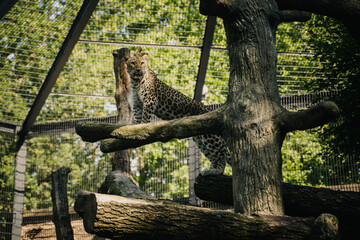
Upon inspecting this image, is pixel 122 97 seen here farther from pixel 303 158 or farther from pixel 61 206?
pixel 303 158

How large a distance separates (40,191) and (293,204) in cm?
1053

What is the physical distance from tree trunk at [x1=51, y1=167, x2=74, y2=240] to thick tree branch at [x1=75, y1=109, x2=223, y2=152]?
9.73 feet

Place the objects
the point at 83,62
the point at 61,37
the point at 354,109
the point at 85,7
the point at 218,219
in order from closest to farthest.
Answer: the point at 218,219 → the point at 354,109 → the point at 85,7 → the point at 61,37 → the point at 83,62

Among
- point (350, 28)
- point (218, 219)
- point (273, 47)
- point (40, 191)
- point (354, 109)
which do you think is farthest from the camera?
point (40, 191)

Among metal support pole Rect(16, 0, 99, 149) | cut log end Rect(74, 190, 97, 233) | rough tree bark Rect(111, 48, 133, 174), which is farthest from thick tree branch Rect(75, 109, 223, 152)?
metal support pole Rect(16, 0, 99, 149)

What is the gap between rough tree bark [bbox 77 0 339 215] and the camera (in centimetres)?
368

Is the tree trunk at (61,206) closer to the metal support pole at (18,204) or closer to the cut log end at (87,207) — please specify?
the metal support pole at (18,204)

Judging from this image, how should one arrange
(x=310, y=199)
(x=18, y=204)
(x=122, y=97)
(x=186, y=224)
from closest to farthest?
(x=186, y=224)
(x=310, y=199)
(x=122, y=97)
(x=18, y=204)

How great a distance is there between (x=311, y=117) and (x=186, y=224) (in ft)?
4.35

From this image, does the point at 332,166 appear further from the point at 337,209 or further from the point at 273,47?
the point at 273,47

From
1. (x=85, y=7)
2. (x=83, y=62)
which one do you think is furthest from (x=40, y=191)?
(x=85, y=7)

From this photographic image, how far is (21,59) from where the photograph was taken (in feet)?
28.8

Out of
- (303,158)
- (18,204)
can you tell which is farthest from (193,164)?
(18,204)

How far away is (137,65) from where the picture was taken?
711 cm
